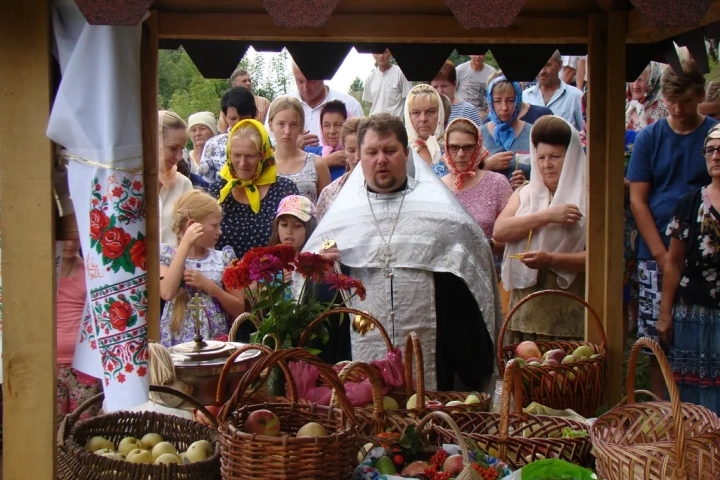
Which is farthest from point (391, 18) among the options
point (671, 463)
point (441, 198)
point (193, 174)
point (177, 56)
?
point (177, 56)

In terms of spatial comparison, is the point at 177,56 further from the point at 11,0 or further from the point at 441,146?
the point at 11,0

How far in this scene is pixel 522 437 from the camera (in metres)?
3.06

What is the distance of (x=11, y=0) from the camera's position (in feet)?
8.86

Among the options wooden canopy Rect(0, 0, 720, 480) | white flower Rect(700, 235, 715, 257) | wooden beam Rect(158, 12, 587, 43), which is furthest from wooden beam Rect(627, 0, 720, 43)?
white flower Rect(700, 235, 715, 257)

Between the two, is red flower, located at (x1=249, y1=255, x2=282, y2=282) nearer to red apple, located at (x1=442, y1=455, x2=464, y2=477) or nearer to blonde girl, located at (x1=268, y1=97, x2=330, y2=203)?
red apple, located at (x1=442, y1=455, x2=464, y2=477)

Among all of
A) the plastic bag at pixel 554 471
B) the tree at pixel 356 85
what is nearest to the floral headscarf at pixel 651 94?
the plastic bag at pixel 554 471

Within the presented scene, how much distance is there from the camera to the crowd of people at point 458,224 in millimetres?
4438

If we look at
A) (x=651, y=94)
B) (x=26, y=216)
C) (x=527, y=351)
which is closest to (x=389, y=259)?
(x=527, y=351)

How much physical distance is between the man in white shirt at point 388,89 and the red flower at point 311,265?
4596 mm

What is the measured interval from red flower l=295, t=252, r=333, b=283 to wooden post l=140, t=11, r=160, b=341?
25.4 inches

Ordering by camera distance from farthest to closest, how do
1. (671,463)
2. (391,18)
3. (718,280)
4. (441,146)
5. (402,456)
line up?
(441,146) → (718,280) → (391,18) → (402,456) → (671,463)

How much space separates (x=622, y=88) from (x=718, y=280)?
51.0 inches

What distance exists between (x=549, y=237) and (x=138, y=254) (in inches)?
113

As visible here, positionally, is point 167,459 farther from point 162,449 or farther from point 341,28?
point 341,28
